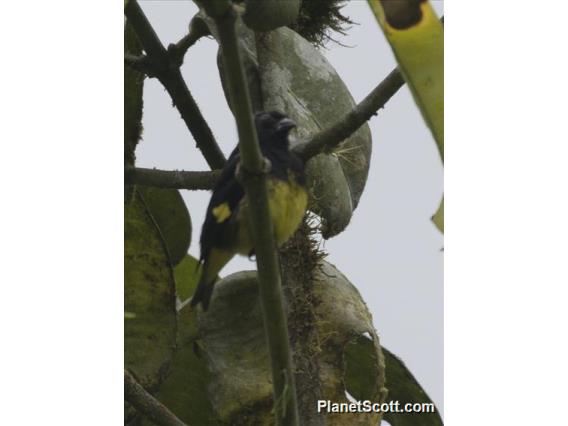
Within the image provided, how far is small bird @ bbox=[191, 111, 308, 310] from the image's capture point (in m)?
3.64

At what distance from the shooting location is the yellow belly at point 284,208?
3.62m

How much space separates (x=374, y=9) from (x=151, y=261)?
1.24 m

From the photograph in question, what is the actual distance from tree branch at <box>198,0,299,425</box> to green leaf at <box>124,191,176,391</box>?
0.88 metres

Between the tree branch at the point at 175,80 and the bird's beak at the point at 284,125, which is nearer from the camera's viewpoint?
the bird's beak at the point at 284,125

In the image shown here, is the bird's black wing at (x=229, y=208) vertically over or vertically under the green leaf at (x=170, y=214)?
under

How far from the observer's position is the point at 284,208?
3.63 metres

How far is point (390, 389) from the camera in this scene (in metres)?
3.96

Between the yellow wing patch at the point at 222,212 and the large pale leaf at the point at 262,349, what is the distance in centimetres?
42

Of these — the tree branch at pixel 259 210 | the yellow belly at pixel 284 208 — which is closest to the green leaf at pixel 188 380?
→ the yellow belly at pixel 284 208

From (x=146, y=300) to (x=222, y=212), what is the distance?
1.44ft

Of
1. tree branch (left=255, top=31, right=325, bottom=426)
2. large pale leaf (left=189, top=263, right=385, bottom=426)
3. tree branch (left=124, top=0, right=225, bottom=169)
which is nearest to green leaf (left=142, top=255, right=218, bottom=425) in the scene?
large pale leaf (left=189, top=263, right=385, bottom=426)

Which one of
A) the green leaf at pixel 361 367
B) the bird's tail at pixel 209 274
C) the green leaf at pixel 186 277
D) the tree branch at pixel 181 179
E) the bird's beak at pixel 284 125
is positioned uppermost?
the tree branch at pixel 181 179

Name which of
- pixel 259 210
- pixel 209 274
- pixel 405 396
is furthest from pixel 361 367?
pixel 259 210

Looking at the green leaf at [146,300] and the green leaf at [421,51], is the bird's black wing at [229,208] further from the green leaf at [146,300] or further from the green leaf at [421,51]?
the green leaf at [421,51]
